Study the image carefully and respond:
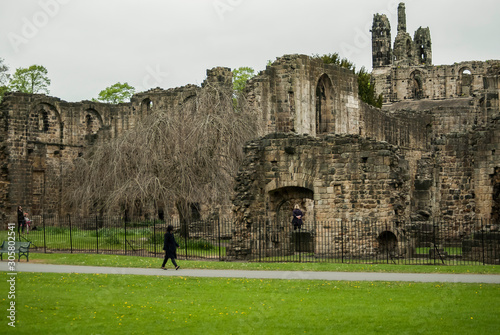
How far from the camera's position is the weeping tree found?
31.5 meters

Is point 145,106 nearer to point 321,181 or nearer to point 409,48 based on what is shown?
point 321,181

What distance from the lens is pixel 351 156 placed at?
25562 millimetres

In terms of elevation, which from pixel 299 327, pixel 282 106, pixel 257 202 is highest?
pixel 282 106

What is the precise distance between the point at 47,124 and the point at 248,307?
3566cm

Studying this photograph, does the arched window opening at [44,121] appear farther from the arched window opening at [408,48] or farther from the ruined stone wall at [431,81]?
the arched window opening at [408,48]

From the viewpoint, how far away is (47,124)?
1865 inches

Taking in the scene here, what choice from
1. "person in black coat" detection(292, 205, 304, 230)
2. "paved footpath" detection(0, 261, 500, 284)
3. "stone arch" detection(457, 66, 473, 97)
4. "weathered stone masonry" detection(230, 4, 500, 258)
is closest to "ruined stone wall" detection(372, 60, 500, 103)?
"stone arch" detection(457, 66, 473, 97)

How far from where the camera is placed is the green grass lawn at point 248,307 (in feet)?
41.5

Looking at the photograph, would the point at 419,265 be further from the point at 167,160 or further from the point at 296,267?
the point at 167,160

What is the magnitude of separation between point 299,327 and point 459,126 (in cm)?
4782

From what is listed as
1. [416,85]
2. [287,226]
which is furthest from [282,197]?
[416,85]

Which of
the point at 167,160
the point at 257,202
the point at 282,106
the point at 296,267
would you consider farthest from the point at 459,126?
the point at 296,267

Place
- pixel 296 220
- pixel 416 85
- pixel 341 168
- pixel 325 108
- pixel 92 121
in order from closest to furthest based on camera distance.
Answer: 1. pixel 341 168
2. pixel 296 220
3. pixel 325 108
4. pixel 92 121
5. pixel 416 85

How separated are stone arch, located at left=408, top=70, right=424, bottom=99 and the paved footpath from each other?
57799 millimetres
